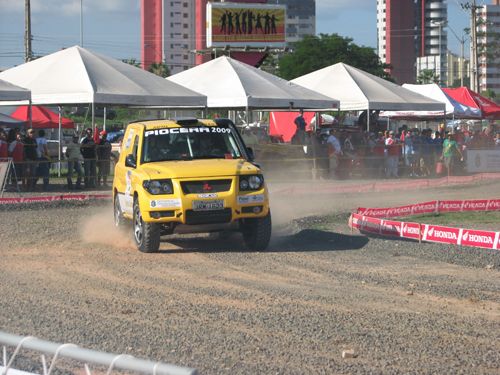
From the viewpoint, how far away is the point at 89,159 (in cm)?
2777

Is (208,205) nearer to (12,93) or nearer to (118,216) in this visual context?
(118,216)

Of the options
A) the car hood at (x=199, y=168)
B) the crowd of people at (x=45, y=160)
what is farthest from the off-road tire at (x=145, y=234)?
the crowd of people at (x=45, y=160)

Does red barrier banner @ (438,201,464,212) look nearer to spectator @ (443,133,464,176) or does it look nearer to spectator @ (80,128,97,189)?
spectator @ (80,128,97,189)

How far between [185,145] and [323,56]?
79707mm

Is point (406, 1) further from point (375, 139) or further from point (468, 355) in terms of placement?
point (468, 355)

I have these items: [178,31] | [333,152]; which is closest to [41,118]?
[333,152]

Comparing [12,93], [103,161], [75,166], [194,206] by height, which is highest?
[12,93]

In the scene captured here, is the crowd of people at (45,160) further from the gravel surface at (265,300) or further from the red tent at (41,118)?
the red tent at (41,118)

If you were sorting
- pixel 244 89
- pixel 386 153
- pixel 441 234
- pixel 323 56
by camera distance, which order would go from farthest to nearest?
pixel 323 56, pixel 386 153, pixel 244 89, pixel 441 234

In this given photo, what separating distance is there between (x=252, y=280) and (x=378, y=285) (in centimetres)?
156

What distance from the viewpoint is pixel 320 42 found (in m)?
94.4

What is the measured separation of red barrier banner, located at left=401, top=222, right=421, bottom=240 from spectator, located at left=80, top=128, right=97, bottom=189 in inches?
529

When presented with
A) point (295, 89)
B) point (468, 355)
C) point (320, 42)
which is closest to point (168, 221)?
point (468, 355)

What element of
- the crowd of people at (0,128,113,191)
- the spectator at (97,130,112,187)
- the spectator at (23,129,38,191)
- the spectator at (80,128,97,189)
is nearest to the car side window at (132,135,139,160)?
the crowd of people at (0,128,113,191)
